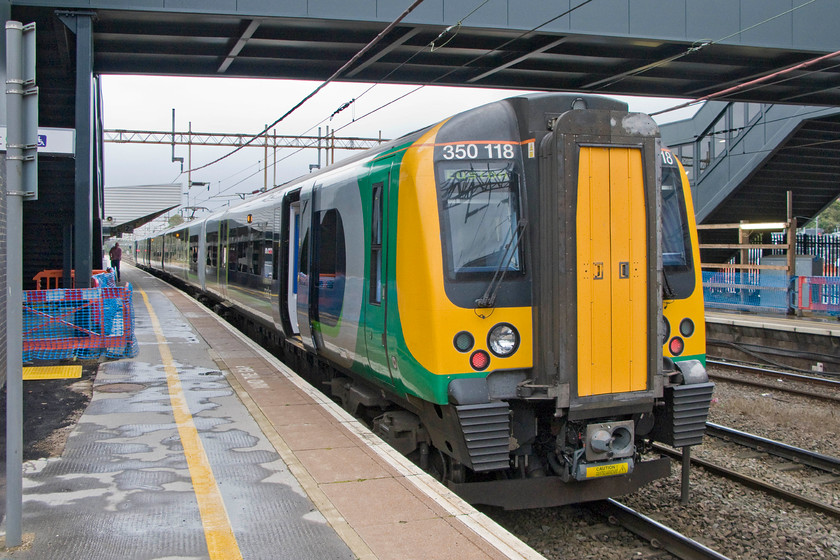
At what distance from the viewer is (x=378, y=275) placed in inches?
261

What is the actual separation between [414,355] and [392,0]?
10414 mm

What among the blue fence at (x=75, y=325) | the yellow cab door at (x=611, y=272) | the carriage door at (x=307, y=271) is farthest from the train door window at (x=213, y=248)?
the yellow cab door at (x=611, y=272)

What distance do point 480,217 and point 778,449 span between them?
4.87 m

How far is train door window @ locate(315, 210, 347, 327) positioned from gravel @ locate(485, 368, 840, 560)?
110 inches

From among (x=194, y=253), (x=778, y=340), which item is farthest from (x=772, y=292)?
(x=194, y=253)

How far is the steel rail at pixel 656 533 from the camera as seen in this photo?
5.42 meters

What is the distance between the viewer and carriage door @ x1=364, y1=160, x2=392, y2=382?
638 cm

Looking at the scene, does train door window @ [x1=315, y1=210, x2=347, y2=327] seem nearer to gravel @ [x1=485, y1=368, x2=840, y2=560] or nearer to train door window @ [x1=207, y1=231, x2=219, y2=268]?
gravel @ [x1=485, y1=368, x2=840, y2=560]

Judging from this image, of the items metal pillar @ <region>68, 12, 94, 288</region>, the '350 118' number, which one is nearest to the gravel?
the '350 118' number

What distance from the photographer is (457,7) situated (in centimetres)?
1421

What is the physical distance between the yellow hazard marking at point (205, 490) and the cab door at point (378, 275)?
165cm

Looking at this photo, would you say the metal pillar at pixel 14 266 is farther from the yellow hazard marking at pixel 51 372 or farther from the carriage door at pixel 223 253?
the carriage door at pixel 223 253

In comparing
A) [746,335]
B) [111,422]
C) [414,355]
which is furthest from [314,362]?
[746,335]

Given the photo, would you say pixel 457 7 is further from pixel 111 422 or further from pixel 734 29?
pixel 111 422
